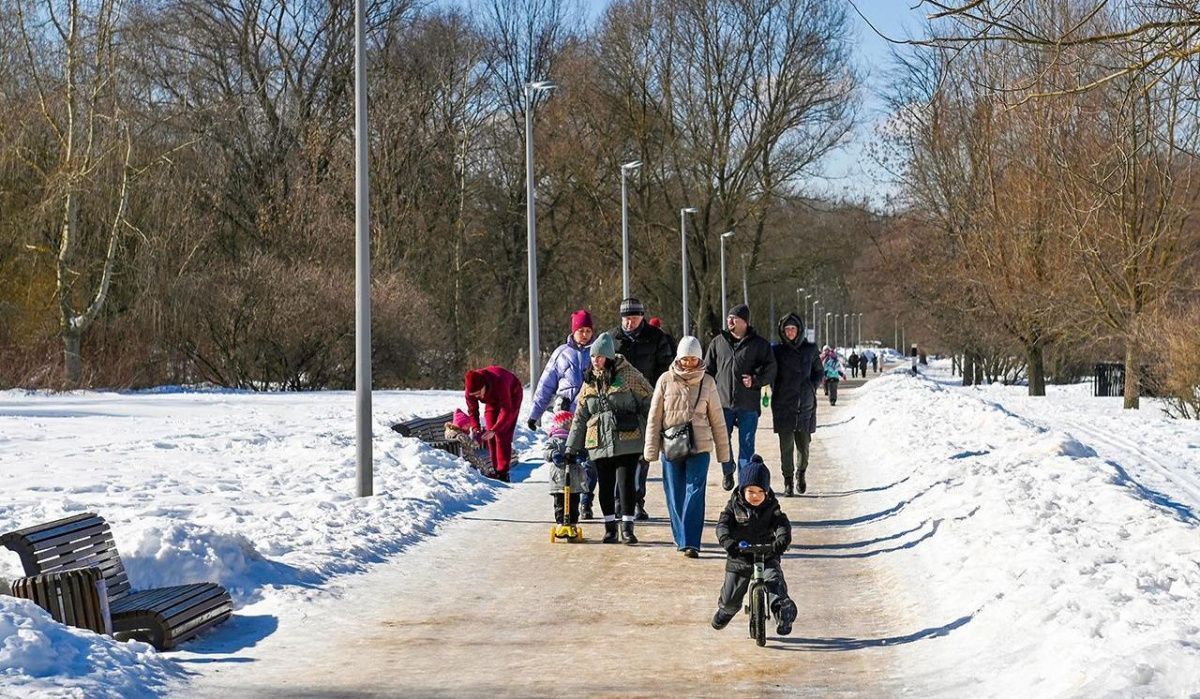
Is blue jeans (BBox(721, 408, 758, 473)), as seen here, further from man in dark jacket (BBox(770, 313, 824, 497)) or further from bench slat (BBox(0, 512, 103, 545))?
bench slat (BBox(0, 512, 103, 545))

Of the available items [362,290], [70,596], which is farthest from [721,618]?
[362,290]

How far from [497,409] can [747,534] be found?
1019cm

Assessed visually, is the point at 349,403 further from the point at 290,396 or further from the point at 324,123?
the point at 324,123

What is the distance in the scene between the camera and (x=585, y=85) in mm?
56406

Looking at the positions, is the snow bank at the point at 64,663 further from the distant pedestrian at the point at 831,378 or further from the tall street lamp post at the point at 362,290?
the distant pedestrian at the point at 831,378

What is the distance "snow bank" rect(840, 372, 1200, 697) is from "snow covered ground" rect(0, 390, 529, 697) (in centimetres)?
414

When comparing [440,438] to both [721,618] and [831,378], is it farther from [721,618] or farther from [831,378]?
[831,378]

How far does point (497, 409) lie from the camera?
1903 cm

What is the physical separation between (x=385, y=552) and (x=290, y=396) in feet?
68.0

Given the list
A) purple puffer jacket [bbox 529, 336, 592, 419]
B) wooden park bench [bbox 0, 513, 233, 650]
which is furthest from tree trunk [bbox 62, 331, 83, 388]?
wooden park bench [bbox 0, 513, 233, 650]

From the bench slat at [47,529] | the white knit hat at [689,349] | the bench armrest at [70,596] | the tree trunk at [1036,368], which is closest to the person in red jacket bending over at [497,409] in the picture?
the white knit hat at [689,349]

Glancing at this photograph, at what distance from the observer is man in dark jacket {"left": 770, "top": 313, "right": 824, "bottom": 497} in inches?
647

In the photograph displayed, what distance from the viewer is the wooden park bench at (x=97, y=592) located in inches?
319

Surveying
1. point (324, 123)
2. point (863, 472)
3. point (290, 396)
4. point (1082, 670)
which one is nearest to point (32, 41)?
point (290, 396)
